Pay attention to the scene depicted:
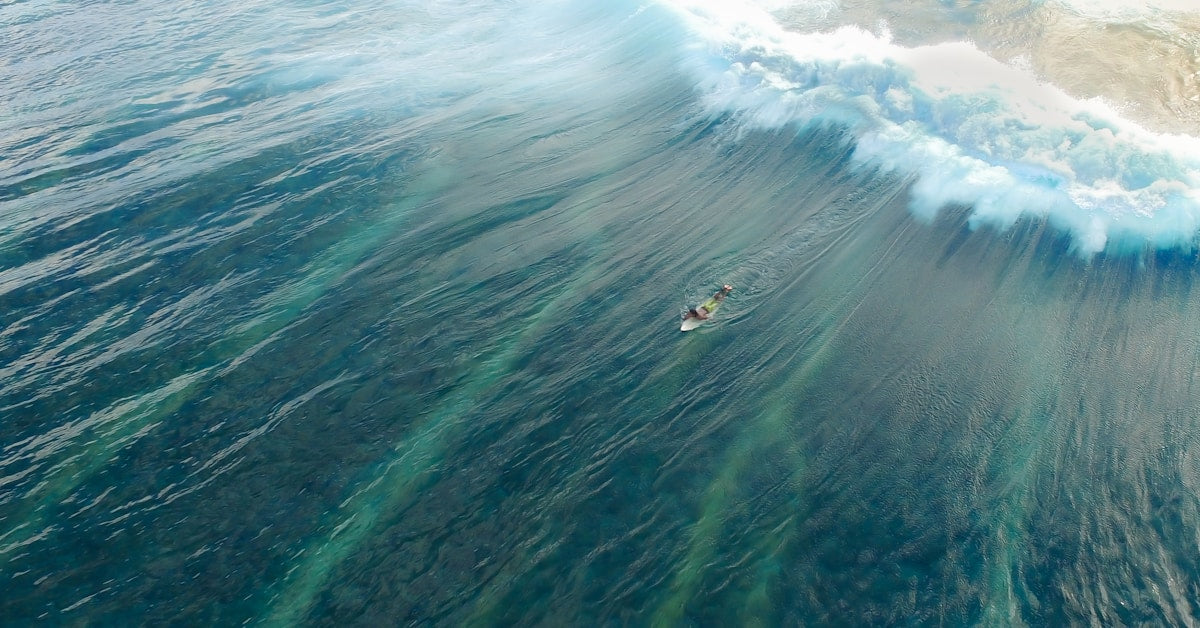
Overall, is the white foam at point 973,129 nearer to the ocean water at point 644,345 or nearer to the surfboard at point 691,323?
the ocean water at point 644,345

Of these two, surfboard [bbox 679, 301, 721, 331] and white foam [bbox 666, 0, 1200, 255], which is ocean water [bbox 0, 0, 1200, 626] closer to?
white foam [bbox 666, 0, 1200, 255]

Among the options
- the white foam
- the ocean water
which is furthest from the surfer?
the white foam

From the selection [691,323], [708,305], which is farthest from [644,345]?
[708,305]

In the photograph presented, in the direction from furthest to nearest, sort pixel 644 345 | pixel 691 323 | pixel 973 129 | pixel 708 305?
pixel 973 129 → pixel 708 305 → pixel 691 323 → pixel 644 345

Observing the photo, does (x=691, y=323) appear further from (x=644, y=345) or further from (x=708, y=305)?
(x=644, y=345)

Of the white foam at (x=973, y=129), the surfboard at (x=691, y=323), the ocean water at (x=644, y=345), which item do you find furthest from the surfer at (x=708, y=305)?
the white foam at (x=973, y=129)
